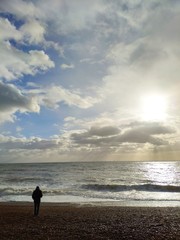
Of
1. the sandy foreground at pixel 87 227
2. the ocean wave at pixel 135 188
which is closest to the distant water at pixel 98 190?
the ocean wave at pixel 135 188

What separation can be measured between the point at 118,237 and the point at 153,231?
2.25m

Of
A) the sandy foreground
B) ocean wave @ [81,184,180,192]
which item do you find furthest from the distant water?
the sandy foreground

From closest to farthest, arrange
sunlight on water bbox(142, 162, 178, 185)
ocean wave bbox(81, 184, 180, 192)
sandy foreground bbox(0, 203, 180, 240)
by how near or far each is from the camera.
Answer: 1. sandy foreground bbox(0, 203, 180, 240)
2. ocean wave bbox(81, 184, 180, 192)
3. sunlight on water bbox(142, 162, 178, 185)

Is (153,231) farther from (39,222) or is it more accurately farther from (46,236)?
(39,222)

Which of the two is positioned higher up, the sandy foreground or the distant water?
the distant water

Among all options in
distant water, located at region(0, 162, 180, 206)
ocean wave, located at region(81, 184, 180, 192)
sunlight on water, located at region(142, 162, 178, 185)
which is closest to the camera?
distant water, located at region(0, 162, 180, 206)

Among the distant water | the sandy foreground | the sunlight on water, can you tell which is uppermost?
the sunlight on water

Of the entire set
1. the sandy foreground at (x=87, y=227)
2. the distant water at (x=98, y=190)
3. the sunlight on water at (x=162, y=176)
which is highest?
the sunlight on water at (x=162, y=176)

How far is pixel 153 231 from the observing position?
14.5 metres

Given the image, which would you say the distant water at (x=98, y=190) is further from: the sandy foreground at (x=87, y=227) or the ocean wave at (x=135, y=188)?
the sandy foreground at (x=87, y=227)

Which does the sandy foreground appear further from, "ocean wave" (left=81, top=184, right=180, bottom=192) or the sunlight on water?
the sunlight on water

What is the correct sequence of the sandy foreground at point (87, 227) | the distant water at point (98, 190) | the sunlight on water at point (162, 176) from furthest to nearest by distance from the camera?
1. the sunlight on water at point (162, 176)
2. the distant water at point (98, 190)
3. the sandy foreground at point (87, 227)

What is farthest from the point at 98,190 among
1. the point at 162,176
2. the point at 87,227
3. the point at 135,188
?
the point at 162,176

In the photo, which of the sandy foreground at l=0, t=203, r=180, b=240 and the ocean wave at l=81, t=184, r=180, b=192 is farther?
the ocean wave at l=81, t=184, r=180, b=192
